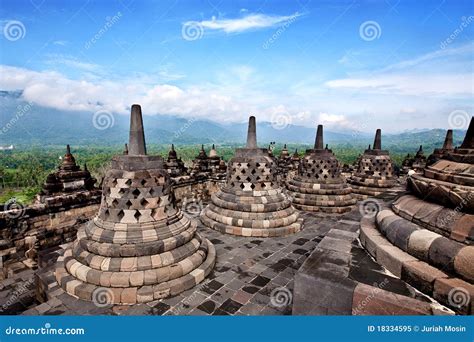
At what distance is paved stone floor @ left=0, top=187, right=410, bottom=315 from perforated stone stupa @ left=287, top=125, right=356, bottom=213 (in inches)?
159

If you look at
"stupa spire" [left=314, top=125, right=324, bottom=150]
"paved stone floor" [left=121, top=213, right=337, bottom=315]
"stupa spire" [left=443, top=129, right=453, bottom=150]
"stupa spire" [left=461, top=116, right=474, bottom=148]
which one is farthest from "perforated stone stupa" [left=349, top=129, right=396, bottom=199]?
"stupa spire" [left=461, top=116, right=474, bottom=148]

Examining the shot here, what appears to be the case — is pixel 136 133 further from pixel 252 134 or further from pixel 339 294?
pixel 339 294

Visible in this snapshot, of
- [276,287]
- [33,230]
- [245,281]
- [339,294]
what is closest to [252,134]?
[245,281]

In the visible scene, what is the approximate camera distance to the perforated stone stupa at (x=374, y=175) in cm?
1493

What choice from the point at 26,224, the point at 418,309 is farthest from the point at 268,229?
the point at 26,224

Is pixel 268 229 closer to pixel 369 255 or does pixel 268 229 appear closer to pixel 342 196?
pixel 369 255

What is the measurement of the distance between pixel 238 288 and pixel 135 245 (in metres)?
2.38

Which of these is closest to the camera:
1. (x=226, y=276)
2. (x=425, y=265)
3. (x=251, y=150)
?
(x=425, y=265)

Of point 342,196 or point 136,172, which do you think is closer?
point 136,172

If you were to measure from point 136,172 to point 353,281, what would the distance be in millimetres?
4574

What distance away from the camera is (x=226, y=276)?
5.70 meters

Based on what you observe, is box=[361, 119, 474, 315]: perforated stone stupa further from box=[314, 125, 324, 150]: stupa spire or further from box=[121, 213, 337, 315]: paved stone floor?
box=[314, 125, 324, 150]: stupa spire

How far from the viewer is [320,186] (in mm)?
12000

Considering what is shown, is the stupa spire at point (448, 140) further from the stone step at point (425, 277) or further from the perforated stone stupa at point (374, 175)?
the stone step at point (425, 277)
